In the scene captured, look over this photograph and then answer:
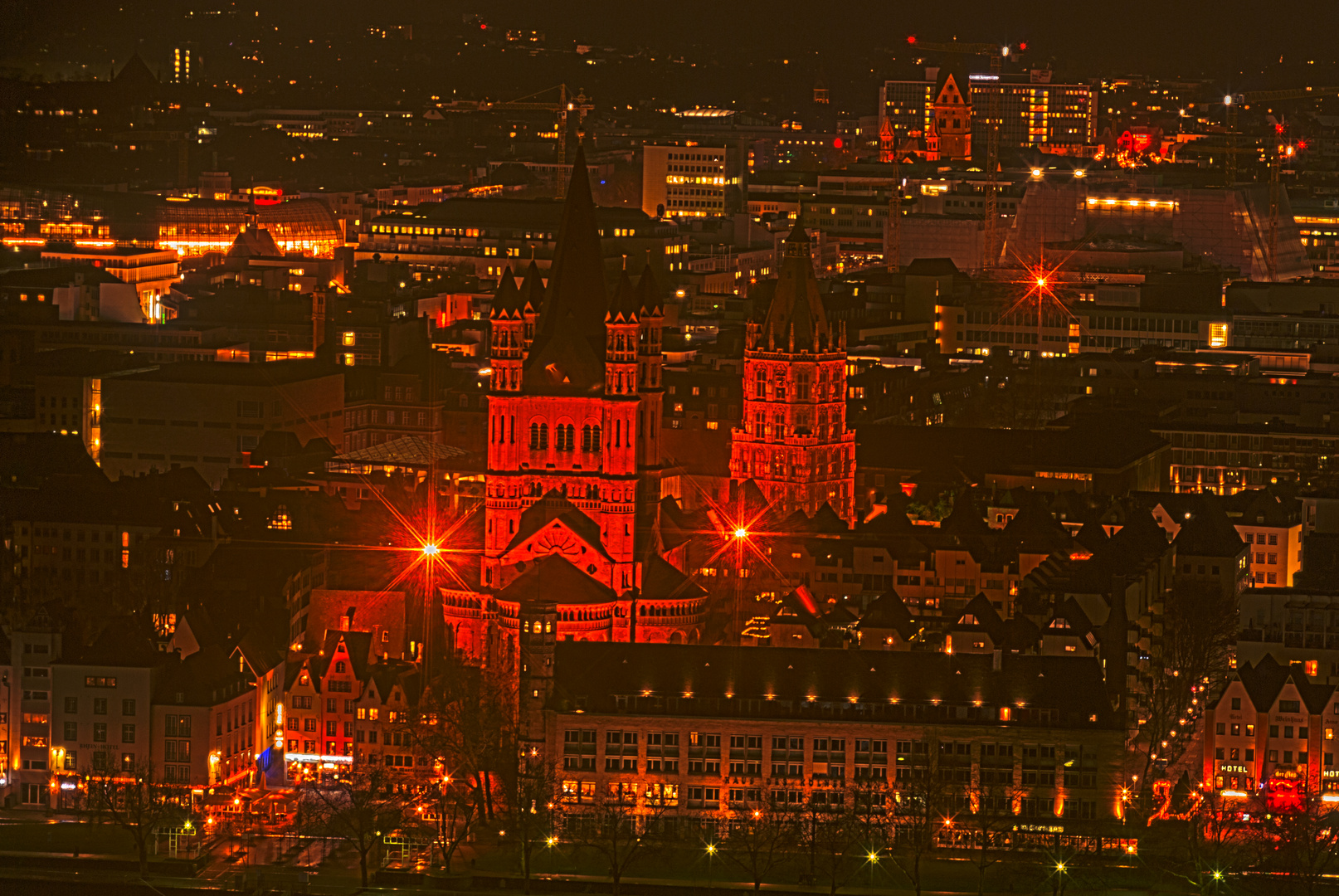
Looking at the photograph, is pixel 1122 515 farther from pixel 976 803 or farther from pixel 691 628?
pixel 976 803

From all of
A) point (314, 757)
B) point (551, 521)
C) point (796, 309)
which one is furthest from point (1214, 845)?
point (796, 309)

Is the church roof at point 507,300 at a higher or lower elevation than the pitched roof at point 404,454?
higher

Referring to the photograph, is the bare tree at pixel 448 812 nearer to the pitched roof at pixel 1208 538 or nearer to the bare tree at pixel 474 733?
the bare tree at pixel 474 733

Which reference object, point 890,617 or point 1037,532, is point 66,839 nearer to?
point 890,617

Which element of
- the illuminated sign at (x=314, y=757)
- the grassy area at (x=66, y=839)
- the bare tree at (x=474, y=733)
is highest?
the bare tree at (x=474, y=733)

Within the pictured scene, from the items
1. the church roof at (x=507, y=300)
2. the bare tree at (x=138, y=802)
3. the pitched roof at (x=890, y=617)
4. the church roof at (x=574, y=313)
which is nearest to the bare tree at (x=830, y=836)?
the pitched roof at (x=890, y=617)

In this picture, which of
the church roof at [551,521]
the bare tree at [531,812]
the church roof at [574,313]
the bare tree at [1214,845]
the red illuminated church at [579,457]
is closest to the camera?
the bare tree at [1214,845]
